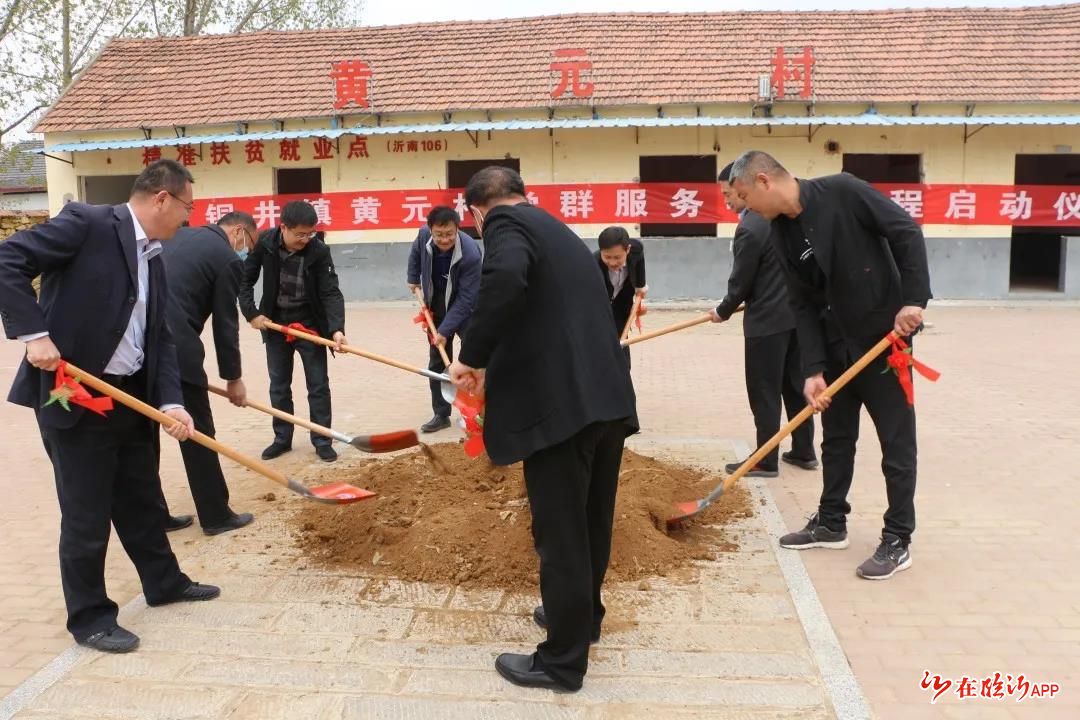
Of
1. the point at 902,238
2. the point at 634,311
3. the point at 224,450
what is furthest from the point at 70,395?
the point at 634,311

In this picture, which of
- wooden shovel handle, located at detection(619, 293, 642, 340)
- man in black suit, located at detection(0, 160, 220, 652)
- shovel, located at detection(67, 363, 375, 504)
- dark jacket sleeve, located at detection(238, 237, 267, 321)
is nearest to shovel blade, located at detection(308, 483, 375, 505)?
shovel, located at detection(67, 363, 375, 504)

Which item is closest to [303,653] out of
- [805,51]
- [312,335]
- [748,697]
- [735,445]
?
[748,697]

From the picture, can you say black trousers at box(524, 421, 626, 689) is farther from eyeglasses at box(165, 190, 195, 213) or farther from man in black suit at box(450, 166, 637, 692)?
eyeglasses at box(165, 190, 195, 213)

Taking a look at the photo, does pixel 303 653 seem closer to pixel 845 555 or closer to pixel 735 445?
pixel 845 555

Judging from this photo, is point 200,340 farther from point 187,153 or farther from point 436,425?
point 187,153

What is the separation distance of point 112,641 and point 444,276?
3.81m

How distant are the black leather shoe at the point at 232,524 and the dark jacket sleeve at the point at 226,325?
0.75 meters

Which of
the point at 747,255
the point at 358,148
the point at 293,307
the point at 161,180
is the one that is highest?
the point at 358,148

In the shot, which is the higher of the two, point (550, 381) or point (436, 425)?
point (550, 381)

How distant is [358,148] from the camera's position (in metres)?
14.9

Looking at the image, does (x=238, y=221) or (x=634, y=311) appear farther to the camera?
(x=634, y=311)

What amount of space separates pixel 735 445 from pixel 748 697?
10.6 feet

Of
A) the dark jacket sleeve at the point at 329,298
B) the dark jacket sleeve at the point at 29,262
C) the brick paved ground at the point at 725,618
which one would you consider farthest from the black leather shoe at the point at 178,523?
the dark jacket sleeve at the point at 29,262

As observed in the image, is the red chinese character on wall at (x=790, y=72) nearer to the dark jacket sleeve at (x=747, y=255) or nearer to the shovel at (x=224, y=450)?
the dark jacket sleeve at (x=747, y=255)
